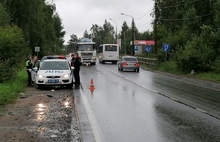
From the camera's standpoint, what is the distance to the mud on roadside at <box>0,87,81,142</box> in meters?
7.68

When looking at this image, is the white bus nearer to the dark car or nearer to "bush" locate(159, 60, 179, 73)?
"bush" locate(159, 60, 179, 73)

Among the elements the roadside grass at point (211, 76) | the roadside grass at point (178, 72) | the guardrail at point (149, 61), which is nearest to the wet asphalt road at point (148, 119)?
the roadside grass at point (211, 76)

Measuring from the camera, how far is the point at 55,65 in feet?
65.1

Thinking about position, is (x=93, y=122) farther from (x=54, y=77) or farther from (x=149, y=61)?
(x=149, y=61)

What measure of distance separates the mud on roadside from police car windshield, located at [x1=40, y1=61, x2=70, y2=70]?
5.53 metres

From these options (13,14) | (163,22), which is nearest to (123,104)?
(13,14)

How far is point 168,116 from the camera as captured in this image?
10328mm

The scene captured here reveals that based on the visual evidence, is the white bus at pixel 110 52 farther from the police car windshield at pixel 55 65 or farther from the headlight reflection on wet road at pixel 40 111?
the headlight reflection on wet road at pixel 40 111

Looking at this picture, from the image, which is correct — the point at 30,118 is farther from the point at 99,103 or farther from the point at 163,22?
the point at 163,22

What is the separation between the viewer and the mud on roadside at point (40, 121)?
768 cm

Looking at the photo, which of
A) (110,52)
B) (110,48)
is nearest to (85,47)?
(110,48)

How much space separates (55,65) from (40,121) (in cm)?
1047

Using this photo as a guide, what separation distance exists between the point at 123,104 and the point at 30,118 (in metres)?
3.86

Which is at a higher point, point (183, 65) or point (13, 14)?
point (13, 14)
